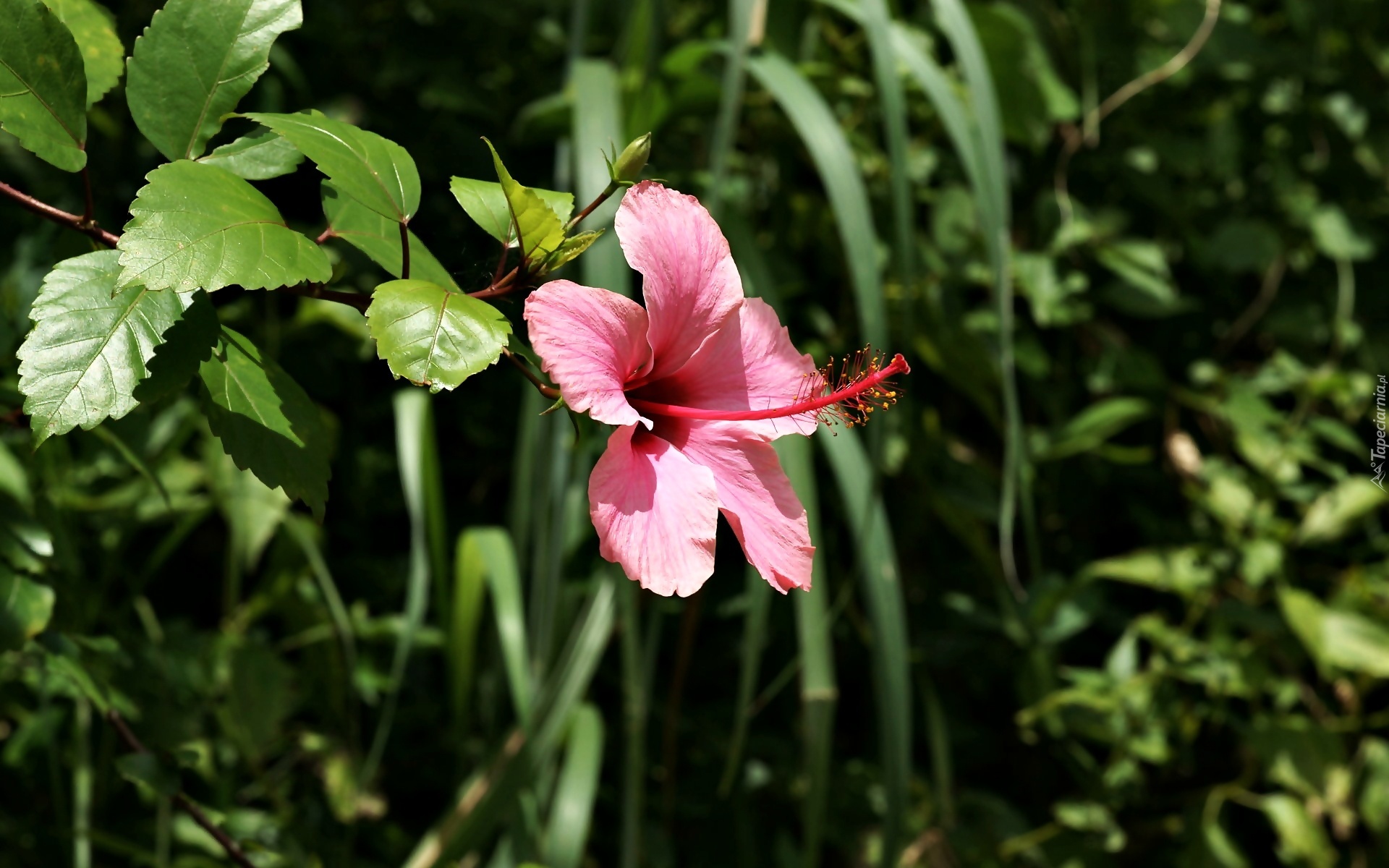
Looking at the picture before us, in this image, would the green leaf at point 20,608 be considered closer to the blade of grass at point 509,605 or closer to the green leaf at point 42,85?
the green leaf at point 42,85

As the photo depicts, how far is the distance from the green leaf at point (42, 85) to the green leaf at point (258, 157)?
0.04 meters

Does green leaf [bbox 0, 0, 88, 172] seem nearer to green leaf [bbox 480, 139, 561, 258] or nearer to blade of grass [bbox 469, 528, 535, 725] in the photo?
green leaf [bbox 480, 139, 561, 258]

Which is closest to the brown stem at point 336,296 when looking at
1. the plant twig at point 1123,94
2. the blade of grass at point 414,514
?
the blade of grass at point 414,514

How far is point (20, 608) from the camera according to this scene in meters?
0.49

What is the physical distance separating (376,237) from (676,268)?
115 millimetres

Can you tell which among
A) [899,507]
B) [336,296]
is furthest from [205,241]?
[899,507]

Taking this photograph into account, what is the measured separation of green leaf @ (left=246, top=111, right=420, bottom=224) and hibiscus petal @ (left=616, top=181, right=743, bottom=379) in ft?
0.27

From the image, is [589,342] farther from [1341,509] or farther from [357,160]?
[1341,509]

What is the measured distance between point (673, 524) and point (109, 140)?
99 centimetres

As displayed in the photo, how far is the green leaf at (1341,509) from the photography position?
1.14 meters

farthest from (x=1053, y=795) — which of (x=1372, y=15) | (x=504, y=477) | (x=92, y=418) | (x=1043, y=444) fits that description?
(x=92, y=418)

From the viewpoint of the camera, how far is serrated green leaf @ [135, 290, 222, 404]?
1.15ft

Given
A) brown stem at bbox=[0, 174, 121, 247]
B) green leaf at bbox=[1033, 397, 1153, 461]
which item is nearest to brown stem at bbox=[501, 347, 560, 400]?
brown stem at bbox=[0, 174, 121, 247]

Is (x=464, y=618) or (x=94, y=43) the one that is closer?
(x=94, y=43)
